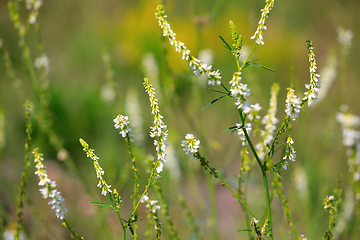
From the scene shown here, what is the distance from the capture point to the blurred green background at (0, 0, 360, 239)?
Answer: 2889 millimetres

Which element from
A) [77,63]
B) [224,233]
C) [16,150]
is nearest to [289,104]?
[224,233]

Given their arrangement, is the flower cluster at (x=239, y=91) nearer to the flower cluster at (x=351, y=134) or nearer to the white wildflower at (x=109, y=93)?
the flower cluster at (x=351, y=134)

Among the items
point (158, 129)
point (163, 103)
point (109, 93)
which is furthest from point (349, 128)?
point (109, 93)

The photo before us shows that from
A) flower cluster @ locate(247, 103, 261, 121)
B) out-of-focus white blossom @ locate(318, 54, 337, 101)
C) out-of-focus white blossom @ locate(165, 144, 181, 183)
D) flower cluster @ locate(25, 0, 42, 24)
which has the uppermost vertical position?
flower cluster @ locate(25, 0, 42, 24)

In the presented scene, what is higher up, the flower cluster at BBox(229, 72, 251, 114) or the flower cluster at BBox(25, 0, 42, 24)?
the flower cluster at BBox(25, 0, 42, 24)

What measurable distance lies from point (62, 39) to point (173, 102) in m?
4.99

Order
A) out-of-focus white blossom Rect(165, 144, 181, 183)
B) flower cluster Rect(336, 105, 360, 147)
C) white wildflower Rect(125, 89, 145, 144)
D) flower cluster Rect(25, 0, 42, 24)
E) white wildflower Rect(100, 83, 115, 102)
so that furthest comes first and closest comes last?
white wildflower Rect(125, 89, 145, 144)
out-of-focus white blossom Rect(165, 144, 181, 183)
white wildflower Rect(100, 83, 115, 102)
flower cluster Rect(25, 0, 42, 24)
flower cluster Rect(336, 105, 360, 147)

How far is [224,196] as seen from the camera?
4.66 metres

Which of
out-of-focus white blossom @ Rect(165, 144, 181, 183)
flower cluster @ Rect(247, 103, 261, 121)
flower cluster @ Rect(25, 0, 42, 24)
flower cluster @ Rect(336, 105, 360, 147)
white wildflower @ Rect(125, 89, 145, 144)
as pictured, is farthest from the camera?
white wildflower @ Rect(125, 89, 145, 144)

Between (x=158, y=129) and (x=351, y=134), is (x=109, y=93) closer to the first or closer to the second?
(x=158, y=129)

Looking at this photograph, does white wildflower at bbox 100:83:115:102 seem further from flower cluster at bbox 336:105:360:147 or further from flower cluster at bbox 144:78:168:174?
flower cluster at bbox 336:105:360:147

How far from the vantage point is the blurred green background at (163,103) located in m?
2.89


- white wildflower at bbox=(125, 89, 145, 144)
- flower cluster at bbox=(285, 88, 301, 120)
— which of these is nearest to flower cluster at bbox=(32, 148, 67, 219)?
flower cluster at bbox=(285, 88, 301, 120)

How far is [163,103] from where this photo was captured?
8.43 feet
